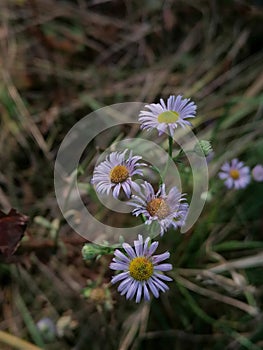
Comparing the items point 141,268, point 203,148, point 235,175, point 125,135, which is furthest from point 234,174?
point 141,268

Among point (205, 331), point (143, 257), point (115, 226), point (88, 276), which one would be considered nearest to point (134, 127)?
point (115, 226)

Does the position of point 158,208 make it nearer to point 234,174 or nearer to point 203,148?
point 203,148

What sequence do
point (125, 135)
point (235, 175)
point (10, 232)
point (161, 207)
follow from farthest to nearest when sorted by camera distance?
point (125, 135) → point (235, 175) → point (10, 232) → point (161, 207)

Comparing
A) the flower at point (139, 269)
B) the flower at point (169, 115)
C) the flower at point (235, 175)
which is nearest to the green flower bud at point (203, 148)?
the flower at point (169, 115)

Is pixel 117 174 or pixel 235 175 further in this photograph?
pixel 235 175

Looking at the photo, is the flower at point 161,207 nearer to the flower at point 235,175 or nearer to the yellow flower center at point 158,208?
the yellow flower center at point 158,208

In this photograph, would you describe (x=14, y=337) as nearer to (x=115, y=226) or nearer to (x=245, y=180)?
(x=115, y=226)
